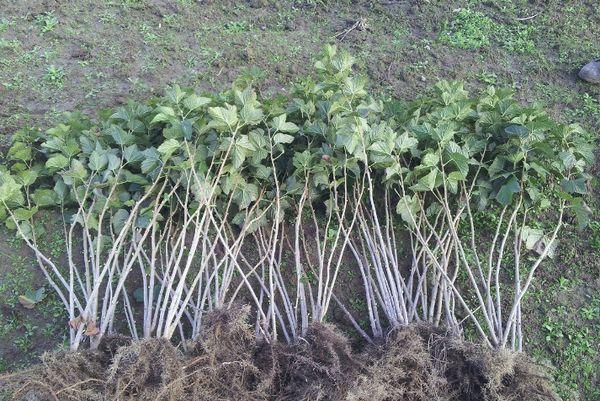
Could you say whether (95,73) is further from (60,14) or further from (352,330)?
(352,330)

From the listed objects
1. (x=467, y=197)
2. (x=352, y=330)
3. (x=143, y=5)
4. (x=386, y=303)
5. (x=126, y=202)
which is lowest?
(x=352, y=330)

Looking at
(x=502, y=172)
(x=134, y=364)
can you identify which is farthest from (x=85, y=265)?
(x=502, y=172)

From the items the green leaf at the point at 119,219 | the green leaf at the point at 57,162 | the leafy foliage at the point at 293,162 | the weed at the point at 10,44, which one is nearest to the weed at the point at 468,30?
the leafy foliage at the point at 293,162

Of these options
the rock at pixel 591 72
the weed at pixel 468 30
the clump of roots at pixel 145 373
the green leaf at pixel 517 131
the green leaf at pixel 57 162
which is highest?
the weed at pixel 468 30

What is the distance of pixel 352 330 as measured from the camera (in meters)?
3.55

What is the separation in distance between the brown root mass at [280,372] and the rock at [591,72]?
125 inches

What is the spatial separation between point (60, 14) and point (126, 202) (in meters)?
3.39

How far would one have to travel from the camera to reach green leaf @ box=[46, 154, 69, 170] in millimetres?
3793

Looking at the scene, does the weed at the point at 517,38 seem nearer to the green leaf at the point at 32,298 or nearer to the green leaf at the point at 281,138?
the green leaf at the point at 281,138

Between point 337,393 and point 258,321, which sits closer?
point 337,393

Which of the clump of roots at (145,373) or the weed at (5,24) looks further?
the weed at (5,24)

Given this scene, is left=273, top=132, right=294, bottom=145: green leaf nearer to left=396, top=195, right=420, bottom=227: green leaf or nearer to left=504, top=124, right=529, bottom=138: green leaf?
left=396, top=195, right=420, bottom=227: green leaf

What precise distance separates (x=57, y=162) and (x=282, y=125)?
153 centimetres

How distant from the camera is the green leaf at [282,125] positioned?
3.79 meters
